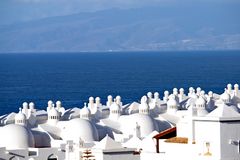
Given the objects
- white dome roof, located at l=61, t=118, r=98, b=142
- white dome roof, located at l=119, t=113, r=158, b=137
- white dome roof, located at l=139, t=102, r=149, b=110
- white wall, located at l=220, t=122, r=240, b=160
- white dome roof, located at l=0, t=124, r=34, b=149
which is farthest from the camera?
white dome roof, located at l=139, t=102, r=149, b=110

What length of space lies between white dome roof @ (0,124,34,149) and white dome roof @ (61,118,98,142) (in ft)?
8.32

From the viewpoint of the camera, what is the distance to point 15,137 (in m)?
62.8

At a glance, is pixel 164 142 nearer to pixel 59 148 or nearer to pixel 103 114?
pixel 59 148

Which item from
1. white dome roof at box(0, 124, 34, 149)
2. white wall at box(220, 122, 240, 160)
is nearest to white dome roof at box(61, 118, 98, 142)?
white dome roof at box(0, 124, 34, 149)

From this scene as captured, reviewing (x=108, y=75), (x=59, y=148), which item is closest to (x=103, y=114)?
(x=59, y=148)

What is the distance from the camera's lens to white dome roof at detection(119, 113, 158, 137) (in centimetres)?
6812

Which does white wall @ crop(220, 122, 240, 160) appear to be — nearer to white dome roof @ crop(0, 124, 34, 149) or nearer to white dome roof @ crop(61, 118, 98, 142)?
white dome roof @ crop(0, 124, 34, 149)

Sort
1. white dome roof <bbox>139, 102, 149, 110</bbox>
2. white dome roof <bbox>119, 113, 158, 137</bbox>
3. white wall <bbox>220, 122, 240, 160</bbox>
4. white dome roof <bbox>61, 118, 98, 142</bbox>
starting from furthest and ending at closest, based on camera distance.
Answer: white dome roof <bbox>139, 102, 149, 110</bbox> → white dome roof <bbox>119, 113, 158, 137</bbox> → white dome roof <bbox>61, 118, 98, 142</bbox> → white wall <bbox>220, 122, 240, 160</bbox>

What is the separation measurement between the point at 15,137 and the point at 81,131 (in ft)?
13.2

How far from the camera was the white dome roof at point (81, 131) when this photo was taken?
64812 millimetres

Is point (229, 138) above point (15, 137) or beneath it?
beneath

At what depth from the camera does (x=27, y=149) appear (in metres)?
61.4

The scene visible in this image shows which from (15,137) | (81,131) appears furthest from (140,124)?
(15,137)

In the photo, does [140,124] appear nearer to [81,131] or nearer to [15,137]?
[81,131]
